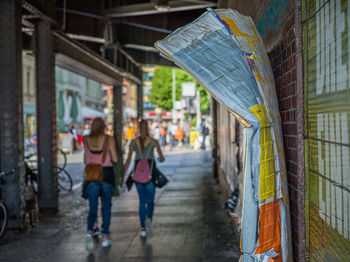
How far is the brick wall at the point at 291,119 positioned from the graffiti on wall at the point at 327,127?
0.17m

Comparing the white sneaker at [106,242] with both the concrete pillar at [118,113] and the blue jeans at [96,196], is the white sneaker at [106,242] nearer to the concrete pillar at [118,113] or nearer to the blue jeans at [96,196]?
the blue jeans at [96,196]

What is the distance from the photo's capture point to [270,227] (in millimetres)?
2697

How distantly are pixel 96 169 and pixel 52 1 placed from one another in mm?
4266

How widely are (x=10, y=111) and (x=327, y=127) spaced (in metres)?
5.89

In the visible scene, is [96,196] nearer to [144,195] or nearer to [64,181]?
[144,195]

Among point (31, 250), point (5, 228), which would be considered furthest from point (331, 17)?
point (5, 228)

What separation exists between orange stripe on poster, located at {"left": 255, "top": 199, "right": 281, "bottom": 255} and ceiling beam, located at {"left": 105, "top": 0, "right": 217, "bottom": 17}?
8105 mm

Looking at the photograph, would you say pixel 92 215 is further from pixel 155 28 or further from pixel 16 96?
pixel 155 28

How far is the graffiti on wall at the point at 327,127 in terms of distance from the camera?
2.02 m

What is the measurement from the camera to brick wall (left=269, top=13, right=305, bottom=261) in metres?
2.91

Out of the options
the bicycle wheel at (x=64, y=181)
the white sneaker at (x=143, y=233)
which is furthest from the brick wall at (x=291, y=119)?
the bicycle wheel at (x=64, y=181)

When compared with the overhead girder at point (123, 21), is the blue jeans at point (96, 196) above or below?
below

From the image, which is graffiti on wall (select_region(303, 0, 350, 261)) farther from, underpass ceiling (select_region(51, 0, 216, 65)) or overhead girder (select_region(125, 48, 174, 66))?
overhead girder (select_region(125, 48, 174, 66))

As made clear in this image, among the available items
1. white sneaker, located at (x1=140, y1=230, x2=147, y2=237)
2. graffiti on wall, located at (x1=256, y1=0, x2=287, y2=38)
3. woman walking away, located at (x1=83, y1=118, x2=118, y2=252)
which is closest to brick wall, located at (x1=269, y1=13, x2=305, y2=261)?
graffiti on wall, located at (x1=256, y1=0, x2=287, y2=38)
